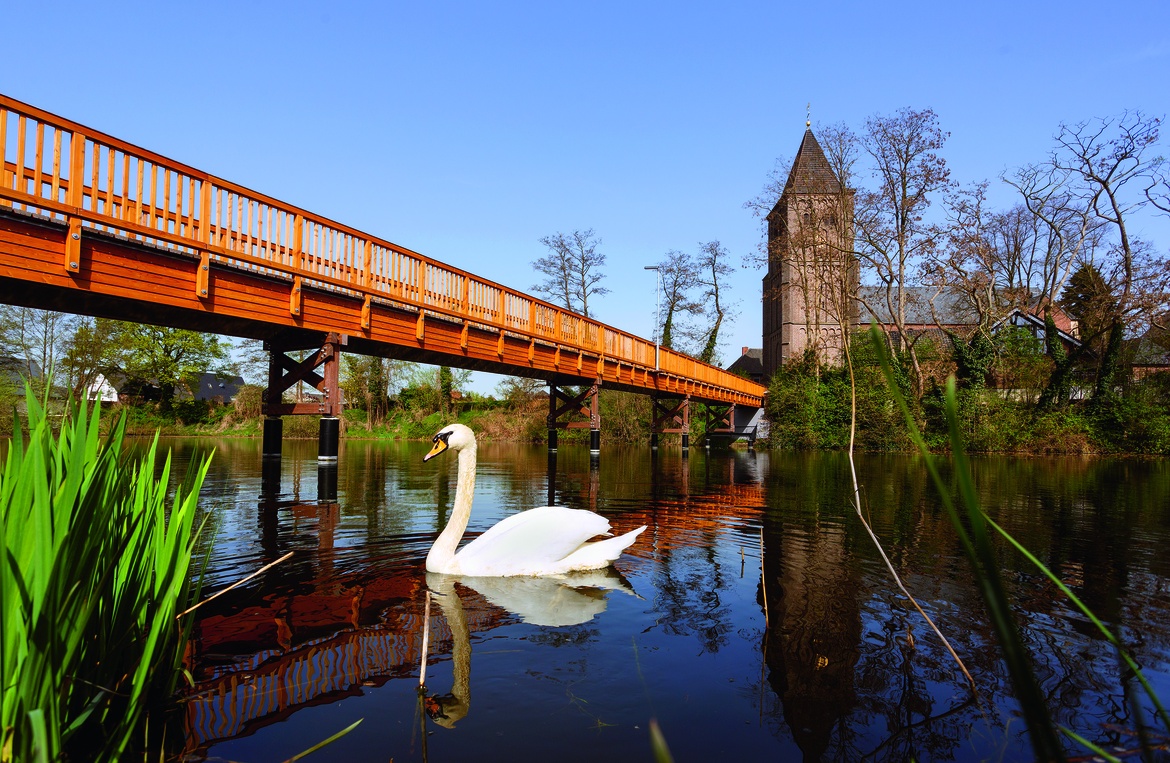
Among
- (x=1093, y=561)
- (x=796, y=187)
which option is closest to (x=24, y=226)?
(x=1093, y=561)

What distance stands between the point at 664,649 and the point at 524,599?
1.47 meters

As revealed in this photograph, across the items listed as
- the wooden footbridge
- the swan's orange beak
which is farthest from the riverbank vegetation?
the swan's orange beak

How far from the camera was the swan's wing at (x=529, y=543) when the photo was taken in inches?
231

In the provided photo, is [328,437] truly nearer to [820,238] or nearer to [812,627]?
[812,627]

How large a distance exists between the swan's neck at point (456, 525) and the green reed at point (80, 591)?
258 cm

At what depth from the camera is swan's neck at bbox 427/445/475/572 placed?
19.7ft

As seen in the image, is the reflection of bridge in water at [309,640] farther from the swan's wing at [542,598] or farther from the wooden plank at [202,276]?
the wooden plank at [202,276]

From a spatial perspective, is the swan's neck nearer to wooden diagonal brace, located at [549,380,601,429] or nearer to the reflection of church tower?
wooden diagonal brace, located at [549,380,601,429]

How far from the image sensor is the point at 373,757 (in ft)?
9.79

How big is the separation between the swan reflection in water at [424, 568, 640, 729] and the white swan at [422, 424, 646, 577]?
0.30 feet

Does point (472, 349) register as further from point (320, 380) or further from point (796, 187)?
point (796, 187)

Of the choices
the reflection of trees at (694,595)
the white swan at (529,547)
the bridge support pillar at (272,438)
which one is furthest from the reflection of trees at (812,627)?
the bridge support pillar at (272,438)

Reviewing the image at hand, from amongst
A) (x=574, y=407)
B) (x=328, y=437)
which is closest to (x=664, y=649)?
(x=328, y=437)

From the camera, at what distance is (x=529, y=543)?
590cm
